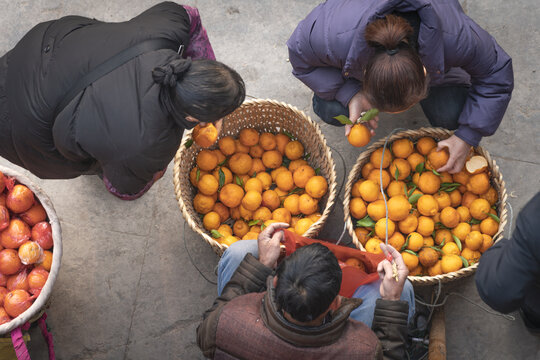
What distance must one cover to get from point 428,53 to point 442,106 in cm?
75

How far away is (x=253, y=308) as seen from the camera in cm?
179

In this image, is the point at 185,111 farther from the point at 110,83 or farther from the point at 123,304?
the point at 123,304

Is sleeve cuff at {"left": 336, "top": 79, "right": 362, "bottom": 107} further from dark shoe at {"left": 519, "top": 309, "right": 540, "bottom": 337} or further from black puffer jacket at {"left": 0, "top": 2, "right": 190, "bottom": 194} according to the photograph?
dark shoe at {"left": 519, "top": 309, "right": 540, "bottom": 337}

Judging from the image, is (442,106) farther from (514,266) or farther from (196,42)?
(196,42)

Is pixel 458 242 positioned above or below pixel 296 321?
below

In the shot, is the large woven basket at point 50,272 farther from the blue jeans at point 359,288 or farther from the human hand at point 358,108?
the human hand at point 358,108

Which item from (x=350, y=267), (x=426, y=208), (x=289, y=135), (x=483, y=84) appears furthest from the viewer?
(x=289, y=135)

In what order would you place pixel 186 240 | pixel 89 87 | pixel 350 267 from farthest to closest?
pixel 186 240, pixel 350 267, pixel 89 87

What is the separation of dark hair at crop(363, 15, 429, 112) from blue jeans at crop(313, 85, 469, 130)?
65cm

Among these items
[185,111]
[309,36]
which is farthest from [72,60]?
[309,36]

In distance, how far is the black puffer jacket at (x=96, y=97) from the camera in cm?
184

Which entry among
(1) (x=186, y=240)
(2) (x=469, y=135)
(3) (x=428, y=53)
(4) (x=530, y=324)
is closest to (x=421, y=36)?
(3) (x=428, y=53)

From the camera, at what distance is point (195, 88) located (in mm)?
1756

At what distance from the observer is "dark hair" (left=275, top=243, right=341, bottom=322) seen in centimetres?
158
